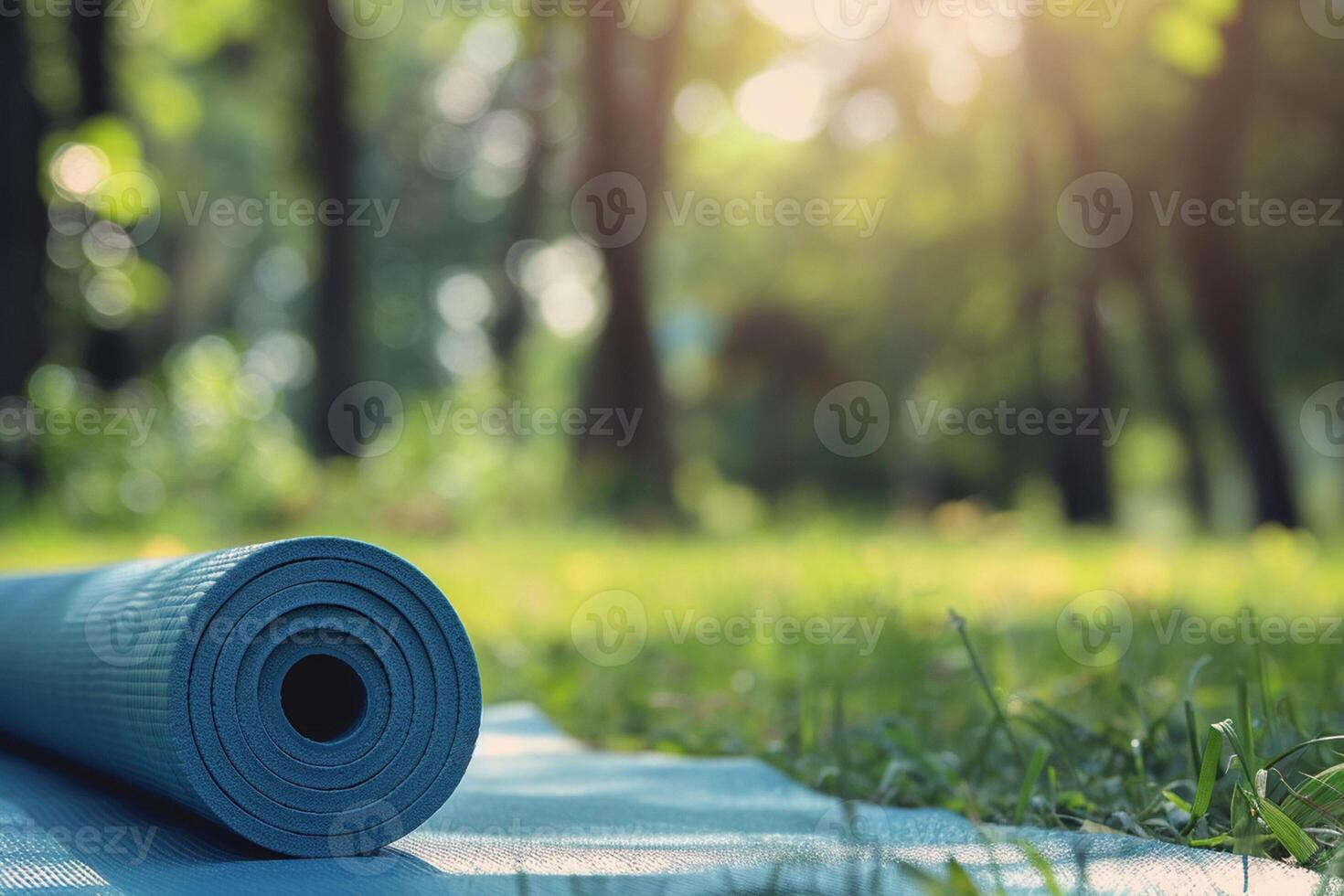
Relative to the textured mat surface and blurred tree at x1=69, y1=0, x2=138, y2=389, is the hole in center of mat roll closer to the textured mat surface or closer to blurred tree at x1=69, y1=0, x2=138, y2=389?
the textured mat surface

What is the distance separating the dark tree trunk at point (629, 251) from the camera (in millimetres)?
12688

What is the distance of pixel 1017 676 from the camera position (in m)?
3.97

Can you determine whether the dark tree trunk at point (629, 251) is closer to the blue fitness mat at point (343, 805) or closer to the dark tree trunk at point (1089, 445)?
the dark tree trunk at point (1089, 445)

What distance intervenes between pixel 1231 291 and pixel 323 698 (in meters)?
11.6

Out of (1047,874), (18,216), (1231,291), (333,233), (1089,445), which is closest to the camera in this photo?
(1047,874)

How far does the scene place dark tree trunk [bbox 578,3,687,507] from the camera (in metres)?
12.7

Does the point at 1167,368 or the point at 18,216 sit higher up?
the point at 18,216

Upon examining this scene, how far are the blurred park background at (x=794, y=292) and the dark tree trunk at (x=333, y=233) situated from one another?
0.14 ft

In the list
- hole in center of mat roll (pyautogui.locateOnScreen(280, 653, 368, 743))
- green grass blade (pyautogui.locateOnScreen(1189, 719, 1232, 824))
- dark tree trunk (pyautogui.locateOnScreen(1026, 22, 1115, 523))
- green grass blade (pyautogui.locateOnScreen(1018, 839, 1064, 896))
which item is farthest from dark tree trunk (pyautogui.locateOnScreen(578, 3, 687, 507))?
green grass blade (pyautogui.locateOnScreen(1018, 839, 1064, 896))

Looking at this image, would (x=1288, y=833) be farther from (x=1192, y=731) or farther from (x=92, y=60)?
(x=92, y=60)

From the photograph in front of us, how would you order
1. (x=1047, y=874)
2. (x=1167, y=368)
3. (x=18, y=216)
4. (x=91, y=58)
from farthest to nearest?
(x=1167, y=368)
(x=91, y=58)
(x=18, y=216)
(x=1047, y=874)

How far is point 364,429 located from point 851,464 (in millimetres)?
23543

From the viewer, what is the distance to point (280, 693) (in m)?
2.09

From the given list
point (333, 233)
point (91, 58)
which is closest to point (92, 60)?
point (91, 58)
